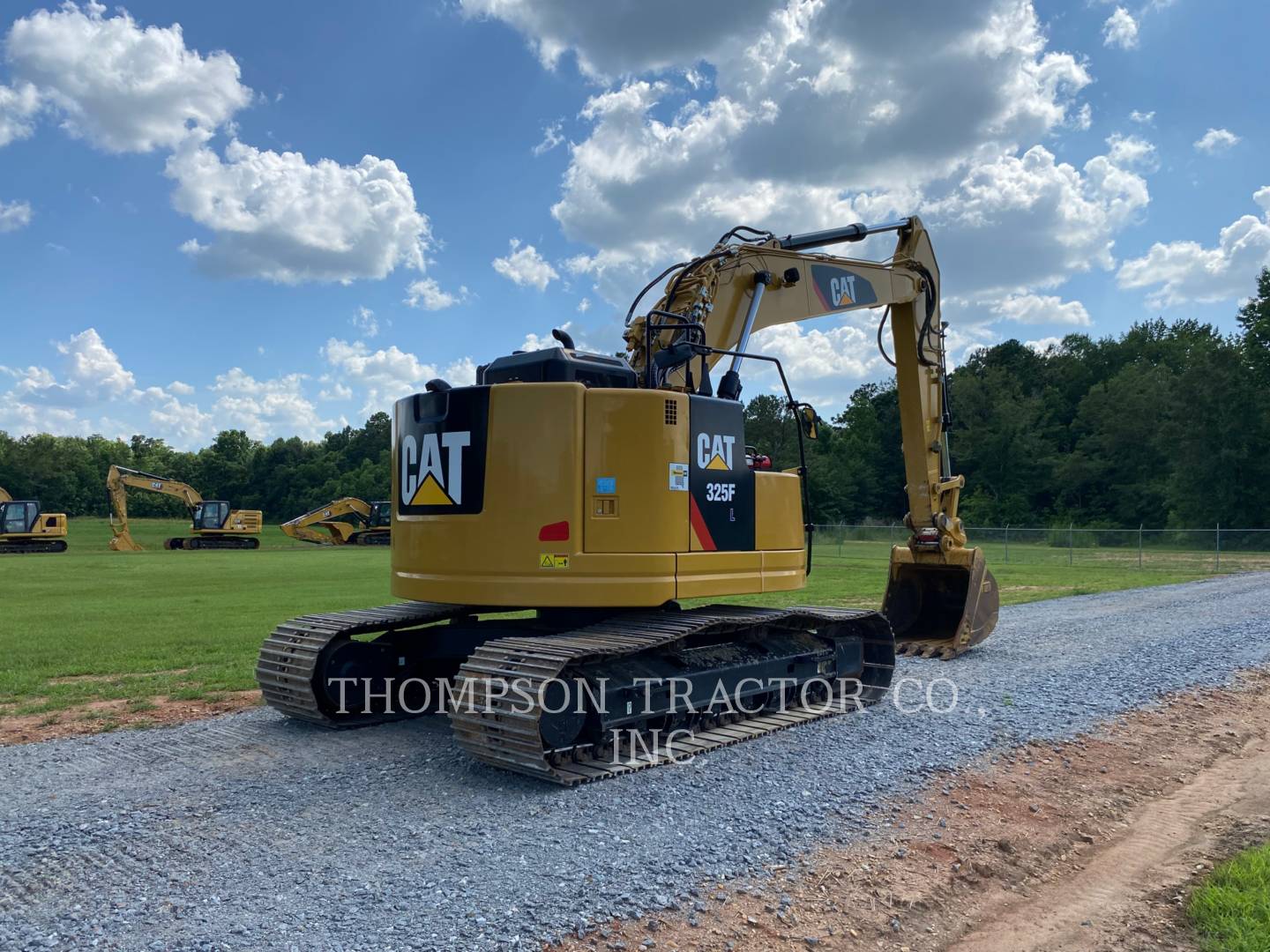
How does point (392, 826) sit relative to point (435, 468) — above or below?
below

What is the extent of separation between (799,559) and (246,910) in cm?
550

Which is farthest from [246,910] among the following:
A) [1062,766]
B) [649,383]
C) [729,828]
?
[1062,766]

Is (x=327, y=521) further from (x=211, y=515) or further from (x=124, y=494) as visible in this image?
(x=124, y=494)

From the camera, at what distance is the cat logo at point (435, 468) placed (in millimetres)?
7293

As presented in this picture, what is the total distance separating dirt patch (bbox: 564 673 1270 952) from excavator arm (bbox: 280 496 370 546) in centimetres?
5395

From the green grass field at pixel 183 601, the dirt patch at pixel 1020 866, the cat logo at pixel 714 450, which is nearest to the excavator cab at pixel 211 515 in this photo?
the green grass field at pixel 183 601

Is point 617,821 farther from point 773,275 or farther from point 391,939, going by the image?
point 773,275

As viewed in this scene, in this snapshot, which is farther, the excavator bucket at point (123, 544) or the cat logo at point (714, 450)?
the excavator bucket at point (123, 544)

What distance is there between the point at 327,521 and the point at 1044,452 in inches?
1887

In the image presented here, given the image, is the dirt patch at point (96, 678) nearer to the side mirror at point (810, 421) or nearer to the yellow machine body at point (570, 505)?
the yellow machine body at point (570, 505)

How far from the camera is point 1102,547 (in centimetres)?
3797

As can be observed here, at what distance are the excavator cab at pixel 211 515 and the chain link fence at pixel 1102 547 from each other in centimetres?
3291

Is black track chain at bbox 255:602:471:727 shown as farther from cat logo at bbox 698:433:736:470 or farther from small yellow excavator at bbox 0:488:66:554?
small yellow excavator at bbox 0:488:66:554

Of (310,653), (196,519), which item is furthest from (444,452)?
(196,519)
